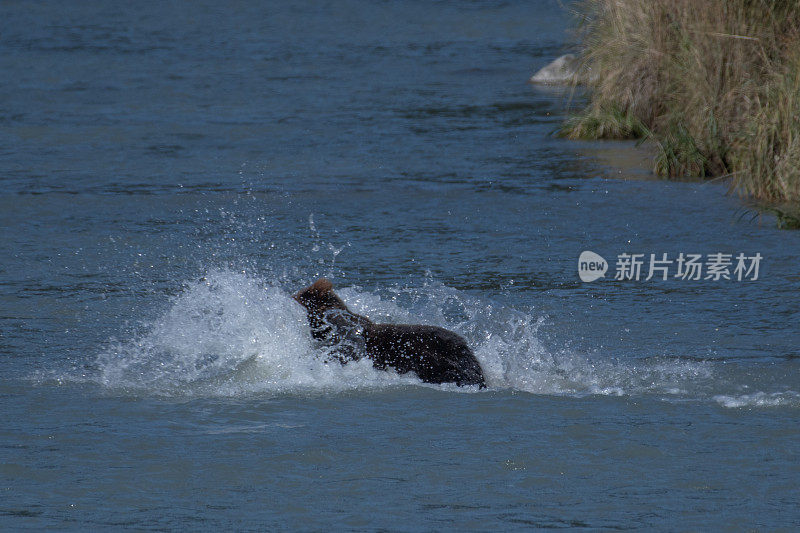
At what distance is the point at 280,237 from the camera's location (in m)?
11.8

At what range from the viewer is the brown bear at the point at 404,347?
741 centimetres

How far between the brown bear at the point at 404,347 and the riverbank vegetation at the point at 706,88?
5.16 m

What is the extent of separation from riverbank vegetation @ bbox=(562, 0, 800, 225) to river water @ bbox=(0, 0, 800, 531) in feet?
1.45

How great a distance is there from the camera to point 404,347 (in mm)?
7465

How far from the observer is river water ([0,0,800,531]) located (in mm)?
6117

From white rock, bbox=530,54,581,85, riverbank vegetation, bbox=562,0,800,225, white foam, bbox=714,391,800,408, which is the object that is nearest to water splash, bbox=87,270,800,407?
white foam, bbox=714,391,800,408

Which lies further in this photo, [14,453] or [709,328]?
[709,328]

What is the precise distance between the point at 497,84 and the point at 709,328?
13.2 m

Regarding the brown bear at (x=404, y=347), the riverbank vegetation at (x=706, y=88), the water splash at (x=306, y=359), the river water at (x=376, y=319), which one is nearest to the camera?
the river water at (x=376, y=319)

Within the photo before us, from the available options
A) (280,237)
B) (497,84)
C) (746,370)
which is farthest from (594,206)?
(497,84)

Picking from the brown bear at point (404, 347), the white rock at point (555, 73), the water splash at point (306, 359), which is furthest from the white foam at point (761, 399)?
the white rock at point (555, 73)

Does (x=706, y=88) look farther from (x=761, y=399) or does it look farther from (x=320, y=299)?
(x=320, y=299)

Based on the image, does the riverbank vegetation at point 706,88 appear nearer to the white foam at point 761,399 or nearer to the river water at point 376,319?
the river water at point 376,319

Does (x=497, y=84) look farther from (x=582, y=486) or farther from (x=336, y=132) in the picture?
(x=582, y=486)
